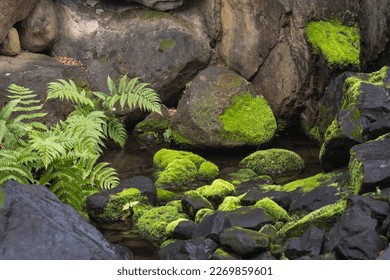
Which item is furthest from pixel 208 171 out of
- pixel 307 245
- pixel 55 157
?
pixel 307 245

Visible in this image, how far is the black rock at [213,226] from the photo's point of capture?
7.45 m

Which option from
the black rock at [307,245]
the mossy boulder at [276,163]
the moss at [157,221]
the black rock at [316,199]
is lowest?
the mossy boulder at [276,163]

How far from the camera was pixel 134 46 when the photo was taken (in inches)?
538

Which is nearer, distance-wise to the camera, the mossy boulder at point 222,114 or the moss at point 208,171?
the moss at point 208,171

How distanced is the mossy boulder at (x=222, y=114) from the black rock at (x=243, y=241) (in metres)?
5.26

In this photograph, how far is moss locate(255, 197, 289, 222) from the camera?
822 centimetres

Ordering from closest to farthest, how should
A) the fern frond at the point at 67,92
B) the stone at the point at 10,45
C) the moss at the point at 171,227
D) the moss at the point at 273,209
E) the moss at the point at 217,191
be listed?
the moss at the point at 273,209, the moss at the point at 171,227, the moss at the point at 217,191, the fern frond at the point at 67,92, the stone at the point at 10,45

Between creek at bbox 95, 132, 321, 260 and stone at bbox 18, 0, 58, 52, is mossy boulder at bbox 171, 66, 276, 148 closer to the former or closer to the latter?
creek at bbox 95, 132, 321, 260

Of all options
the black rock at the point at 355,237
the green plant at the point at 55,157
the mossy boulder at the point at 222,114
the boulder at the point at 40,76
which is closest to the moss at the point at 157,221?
the green plant at the point at 55,157

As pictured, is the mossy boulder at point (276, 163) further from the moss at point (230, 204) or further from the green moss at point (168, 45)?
the green moss at point (168, 45)

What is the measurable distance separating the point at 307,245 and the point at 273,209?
156 cm

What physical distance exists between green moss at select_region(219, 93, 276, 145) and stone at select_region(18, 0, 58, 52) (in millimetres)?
3829
